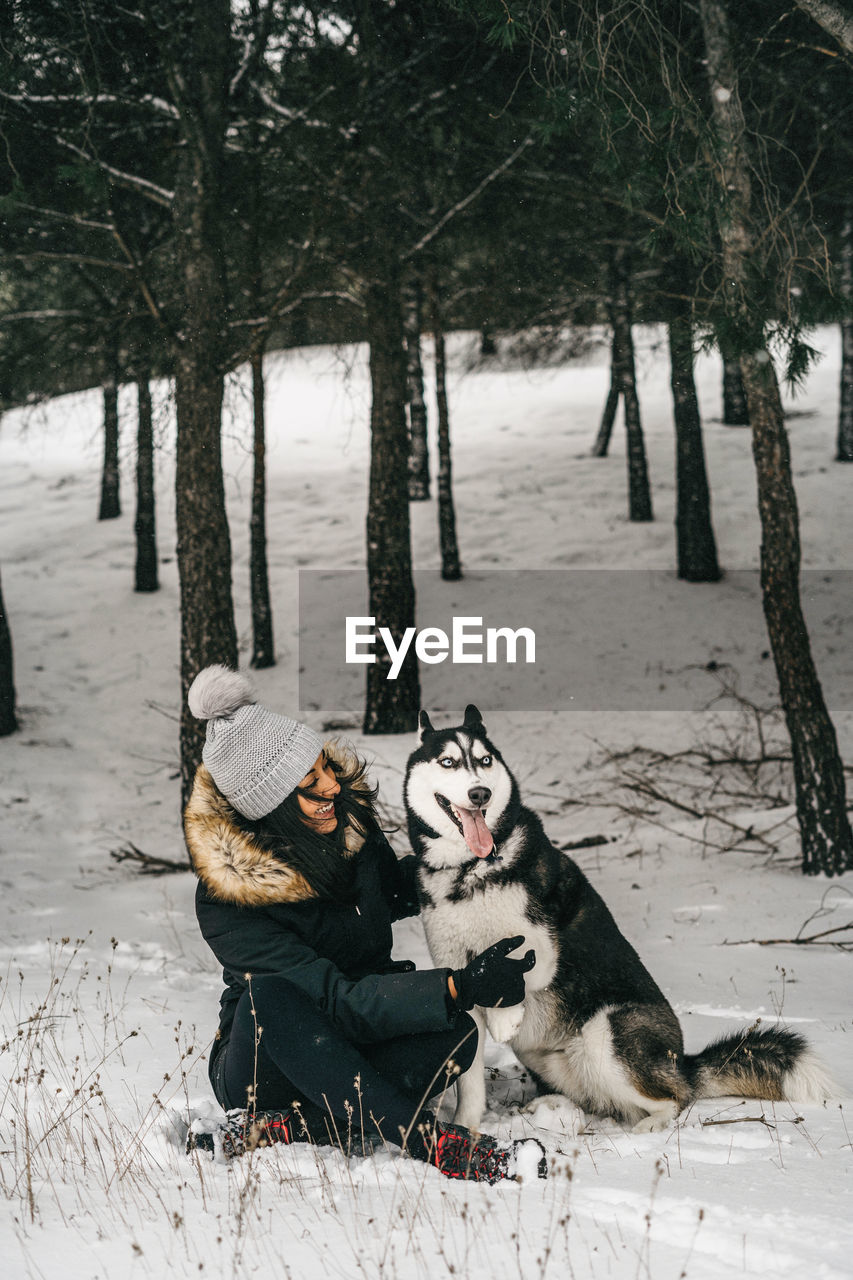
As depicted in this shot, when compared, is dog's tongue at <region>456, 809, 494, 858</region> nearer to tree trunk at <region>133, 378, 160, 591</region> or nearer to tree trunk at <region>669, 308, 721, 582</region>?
tree trunk at <region>669, 308, 721, 582</region>

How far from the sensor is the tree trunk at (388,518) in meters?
9.37

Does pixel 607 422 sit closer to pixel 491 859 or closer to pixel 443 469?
pixel 443 469

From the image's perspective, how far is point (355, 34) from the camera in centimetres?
875

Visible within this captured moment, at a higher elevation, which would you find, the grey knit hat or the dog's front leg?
the grey knit hat

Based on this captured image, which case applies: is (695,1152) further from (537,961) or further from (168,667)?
(168,667)

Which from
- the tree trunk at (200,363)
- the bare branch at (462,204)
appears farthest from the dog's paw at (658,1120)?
the bare branch at (462,204)

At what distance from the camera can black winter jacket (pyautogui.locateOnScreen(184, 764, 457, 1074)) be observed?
3025mm

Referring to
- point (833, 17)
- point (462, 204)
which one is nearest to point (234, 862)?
point (833, 17)

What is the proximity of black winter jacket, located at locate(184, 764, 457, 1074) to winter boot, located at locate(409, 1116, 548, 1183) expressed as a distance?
31 cm

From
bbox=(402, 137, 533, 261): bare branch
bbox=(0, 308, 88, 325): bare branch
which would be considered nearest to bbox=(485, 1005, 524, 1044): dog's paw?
bbox=(402, 137, 533, 261): bare branch

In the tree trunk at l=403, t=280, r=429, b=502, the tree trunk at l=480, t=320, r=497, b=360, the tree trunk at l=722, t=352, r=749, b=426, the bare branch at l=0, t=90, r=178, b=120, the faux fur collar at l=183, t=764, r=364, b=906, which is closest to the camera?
the faux fur collar at l=183, t=764, r=364, b=906

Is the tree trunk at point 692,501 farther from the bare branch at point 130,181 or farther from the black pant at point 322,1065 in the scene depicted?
the black pant at point 322,1065

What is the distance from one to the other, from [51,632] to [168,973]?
387 inches

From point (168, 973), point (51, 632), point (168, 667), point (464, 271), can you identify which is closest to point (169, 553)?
point (51, 632)
